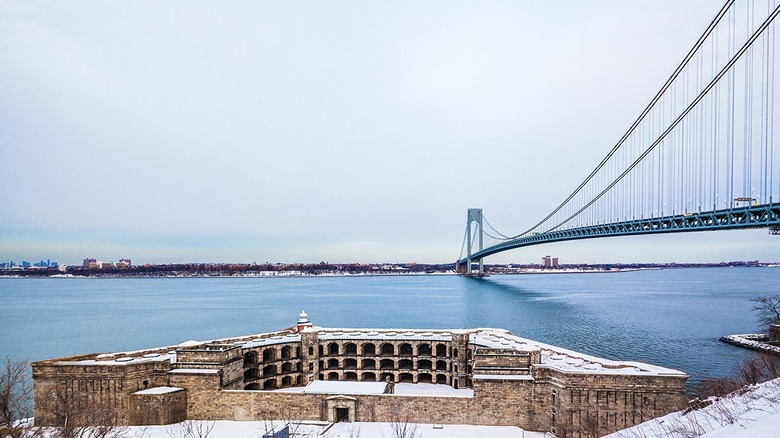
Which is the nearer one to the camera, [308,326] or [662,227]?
[308,326]

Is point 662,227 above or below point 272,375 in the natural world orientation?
above

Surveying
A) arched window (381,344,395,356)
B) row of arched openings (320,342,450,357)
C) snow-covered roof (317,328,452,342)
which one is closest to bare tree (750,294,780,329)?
snow-covered roof (317,328,452,342)

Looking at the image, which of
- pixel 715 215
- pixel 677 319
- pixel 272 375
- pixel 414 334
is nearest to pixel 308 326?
pixel 272 375

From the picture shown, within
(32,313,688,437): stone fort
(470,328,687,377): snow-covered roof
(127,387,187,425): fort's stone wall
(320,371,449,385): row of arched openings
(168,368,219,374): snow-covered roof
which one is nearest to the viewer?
(32,313,688,437): stone fort

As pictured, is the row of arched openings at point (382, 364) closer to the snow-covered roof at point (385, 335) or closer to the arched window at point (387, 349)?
the arched window at point (387, 349)

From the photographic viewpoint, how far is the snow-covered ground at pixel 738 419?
22.8 feet

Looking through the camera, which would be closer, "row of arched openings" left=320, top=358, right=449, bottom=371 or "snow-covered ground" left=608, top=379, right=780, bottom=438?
"snow-covered ground" left=608, top=379, right=780, bottom=438

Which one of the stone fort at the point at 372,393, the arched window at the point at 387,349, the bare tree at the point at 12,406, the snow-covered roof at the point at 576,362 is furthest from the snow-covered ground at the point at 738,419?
the arched window at the point at 387,349

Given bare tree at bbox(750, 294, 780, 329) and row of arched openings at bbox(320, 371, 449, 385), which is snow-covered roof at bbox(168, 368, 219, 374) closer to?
row of arched openings at bbox(320, 371, 449, 385)

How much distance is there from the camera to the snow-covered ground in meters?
6.96

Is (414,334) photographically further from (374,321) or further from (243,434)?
(374,321)

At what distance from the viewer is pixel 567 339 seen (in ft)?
147

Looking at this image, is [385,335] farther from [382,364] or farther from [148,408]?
[148,408]

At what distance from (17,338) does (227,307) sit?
32266 mm
